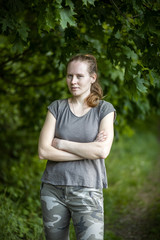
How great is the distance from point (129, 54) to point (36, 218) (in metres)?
2.51

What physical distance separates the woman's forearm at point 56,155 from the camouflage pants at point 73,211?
23 cm

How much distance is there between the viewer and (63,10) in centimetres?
224

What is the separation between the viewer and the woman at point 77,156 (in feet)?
7.79

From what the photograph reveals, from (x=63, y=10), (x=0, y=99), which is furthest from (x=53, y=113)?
(x=0, y=99)

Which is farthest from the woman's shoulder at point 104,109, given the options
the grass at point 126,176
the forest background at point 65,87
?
the grass at point 126,176

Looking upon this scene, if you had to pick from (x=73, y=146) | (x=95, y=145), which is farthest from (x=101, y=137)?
(x=73, y=146)

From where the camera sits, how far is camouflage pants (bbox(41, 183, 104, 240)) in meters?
2.35

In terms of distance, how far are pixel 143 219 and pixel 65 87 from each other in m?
2.51

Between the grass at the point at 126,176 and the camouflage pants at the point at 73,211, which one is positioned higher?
the camouflage pants at the point at 73,211

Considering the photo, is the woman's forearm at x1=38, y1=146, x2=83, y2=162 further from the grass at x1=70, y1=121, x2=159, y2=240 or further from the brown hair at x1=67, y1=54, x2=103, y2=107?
the grass at x1=70, y1=121, x2=159, y2=240

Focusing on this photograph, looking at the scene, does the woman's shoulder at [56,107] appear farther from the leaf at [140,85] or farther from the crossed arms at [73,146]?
the leaf at [140,85]

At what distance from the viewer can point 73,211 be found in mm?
2428

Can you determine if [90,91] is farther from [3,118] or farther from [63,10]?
[3,118]

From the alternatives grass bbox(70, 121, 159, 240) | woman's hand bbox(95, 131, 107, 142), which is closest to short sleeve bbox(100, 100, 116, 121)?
woman's hand bbox(95, 131, 107, 142)
